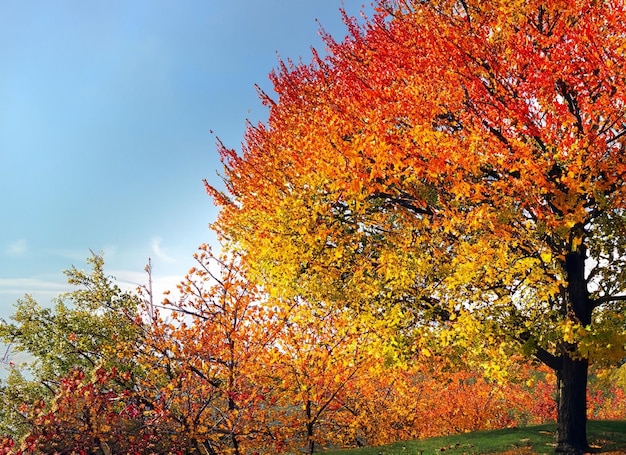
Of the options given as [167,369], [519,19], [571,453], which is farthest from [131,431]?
[519,19]

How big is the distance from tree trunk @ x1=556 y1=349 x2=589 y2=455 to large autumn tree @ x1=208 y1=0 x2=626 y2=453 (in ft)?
0.14

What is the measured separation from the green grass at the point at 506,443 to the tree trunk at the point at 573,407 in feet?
2.36

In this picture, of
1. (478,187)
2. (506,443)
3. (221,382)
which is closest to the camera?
(478,187)

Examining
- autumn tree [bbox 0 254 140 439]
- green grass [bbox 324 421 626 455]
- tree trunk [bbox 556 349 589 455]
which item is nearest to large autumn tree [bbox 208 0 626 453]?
tree trunk [bbox 556 349 589 455]

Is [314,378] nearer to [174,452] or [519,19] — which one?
[174,452]

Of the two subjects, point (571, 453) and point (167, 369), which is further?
point (167, 369)

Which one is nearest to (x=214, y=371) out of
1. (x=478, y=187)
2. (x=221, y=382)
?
(x=221, y=382)

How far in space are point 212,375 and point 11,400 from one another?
44.2 feet

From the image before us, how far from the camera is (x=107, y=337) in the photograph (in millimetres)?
20641

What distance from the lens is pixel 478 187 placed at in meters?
10.5

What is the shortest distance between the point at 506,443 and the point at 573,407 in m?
3.12

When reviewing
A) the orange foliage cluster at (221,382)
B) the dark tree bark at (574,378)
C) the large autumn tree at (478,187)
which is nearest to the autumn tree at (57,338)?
the orange foliage cluster at (221,382)

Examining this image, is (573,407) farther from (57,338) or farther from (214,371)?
(57,338)

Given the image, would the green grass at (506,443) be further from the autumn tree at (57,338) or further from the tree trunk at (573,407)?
the autumn tree at (57,338)
